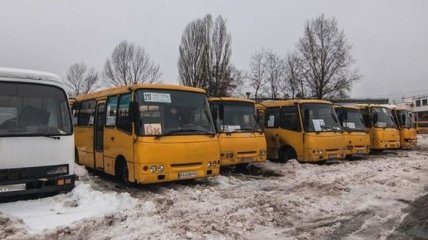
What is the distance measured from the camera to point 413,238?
287 inches

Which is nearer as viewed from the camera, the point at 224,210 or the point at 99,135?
the point at 224,210

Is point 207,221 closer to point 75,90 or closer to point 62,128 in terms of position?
point 62,128

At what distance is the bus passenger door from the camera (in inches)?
498

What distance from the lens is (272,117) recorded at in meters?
17.6

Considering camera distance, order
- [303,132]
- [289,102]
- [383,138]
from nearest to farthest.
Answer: [303,132], [289,102], [383,138]

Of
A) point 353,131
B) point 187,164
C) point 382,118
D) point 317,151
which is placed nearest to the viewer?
point 187,164

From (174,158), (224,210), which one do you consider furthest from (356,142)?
(224,210)

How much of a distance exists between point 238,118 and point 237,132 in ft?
1.96

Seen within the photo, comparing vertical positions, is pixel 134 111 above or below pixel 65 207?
above

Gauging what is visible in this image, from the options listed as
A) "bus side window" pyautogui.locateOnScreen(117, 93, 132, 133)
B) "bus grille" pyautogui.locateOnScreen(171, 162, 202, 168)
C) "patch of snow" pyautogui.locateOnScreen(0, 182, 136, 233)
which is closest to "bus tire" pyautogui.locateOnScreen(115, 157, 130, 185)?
"bus side window" pyautogui.locateOnScreen(117, 93, 132, 133)

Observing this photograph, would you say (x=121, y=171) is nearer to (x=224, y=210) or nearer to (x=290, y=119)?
(x=224, y=210)

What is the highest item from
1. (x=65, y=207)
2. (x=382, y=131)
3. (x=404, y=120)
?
(x=404, y=120)

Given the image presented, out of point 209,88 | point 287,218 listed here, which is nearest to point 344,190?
point 287,218

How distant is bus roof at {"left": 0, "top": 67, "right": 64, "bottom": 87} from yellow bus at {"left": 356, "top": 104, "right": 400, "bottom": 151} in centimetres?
1596
